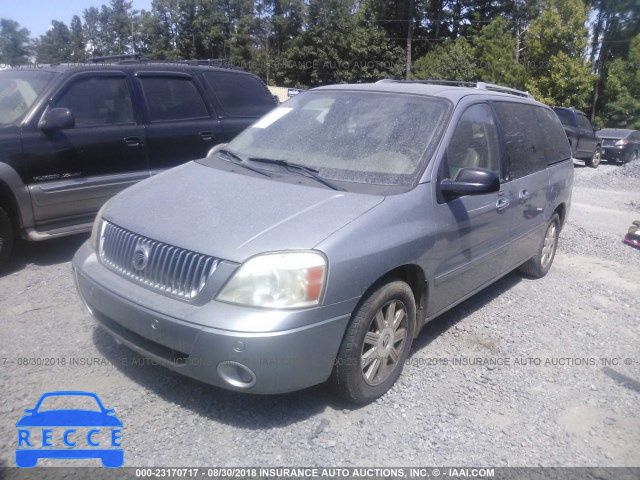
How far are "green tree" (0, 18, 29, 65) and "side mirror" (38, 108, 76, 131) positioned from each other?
2324cm

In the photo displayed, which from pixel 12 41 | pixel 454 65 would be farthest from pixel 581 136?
pixel 12 41

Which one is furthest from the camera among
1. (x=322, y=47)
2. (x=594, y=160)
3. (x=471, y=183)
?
(x=322, y=47)

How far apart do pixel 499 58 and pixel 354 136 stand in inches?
1302

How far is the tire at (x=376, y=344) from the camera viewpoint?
3.08 metres

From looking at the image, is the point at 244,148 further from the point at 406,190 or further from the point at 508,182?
the point at 508,182

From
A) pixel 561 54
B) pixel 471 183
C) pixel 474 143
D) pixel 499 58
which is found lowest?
pixel 471 183

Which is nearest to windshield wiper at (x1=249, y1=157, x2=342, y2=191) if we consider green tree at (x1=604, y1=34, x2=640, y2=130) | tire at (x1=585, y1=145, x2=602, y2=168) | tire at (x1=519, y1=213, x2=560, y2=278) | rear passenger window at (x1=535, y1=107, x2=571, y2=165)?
rear passenger window at (x1=535, y1=107, x2=571, y2=165)

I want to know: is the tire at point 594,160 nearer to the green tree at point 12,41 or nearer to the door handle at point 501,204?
the door handle at point 501,204

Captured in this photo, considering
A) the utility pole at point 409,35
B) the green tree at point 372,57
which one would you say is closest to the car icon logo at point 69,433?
the utility pole at point 409,35

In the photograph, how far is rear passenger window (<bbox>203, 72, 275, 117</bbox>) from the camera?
696cm

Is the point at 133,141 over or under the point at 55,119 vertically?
under

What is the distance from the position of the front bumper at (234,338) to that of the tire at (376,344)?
101 millimetres

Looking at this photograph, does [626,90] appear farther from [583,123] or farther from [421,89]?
[421,89]

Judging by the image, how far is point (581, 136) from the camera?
17875 millimetres
